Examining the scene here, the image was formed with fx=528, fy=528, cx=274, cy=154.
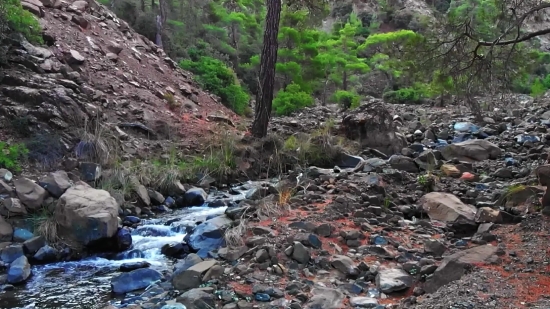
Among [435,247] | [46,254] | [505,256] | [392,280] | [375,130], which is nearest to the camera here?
[392,280]

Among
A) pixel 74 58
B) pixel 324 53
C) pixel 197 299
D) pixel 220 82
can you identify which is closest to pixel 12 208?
pixel 197 299

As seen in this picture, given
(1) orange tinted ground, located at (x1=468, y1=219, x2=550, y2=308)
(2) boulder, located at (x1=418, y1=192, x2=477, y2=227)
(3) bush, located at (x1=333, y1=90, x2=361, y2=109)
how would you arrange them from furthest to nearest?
1. (3) bush, located at (x1=333, y1=90, x2=361, y2=109)
2. (2) boulder, located at (x1=418, y1=192, x2=477, y2=227)
3. (1) orange tinted ground, located at (x1=468, y1=219, x2=550, y2=308)

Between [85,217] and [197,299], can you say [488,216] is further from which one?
[85,217]

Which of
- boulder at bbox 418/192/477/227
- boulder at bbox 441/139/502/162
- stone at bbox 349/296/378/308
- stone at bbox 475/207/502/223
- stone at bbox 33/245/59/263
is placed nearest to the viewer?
stone at bbox 349/296/378/308

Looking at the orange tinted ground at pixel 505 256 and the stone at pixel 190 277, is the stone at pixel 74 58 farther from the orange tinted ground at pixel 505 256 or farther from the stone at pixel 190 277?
the stone at pixel 190 277

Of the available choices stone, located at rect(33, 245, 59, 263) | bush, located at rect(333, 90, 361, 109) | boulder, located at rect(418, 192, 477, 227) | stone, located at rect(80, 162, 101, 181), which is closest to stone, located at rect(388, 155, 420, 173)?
boulder, located at rect(418, 192, 477, 227)

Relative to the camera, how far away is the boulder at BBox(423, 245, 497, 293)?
428 cm

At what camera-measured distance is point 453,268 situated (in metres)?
4.35

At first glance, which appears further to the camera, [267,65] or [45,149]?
[267,65]

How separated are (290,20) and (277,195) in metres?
14.7

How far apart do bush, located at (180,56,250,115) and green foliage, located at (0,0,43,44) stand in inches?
244

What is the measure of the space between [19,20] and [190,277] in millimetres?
8055

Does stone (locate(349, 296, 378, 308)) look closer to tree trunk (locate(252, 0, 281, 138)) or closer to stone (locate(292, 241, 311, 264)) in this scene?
stone (locate(292, 241, 311, 264))

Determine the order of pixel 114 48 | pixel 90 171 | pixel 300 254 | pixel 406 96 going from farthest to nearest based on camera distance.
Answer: pixel 406 96, pixel 114 48, pixel 90 171, pixel 300 254
